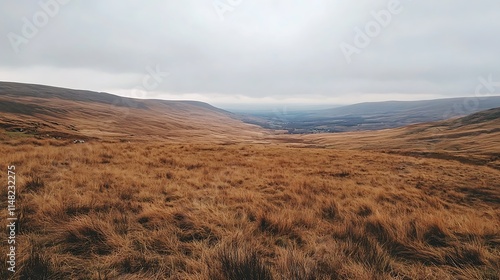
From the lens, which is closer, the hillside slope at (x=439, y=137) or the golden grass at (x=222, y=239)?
the golden grass at (x=222, y=239)

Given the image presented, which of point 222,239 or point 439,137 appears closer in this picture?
point 222,239

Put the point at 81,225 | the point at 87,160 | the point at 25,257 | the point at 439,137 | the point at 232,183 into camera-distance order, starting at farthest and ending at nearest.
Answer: the point at 439,137 → the point at 87,160 → the point at 232,183 → the point at 81,225 → the point at 25,257

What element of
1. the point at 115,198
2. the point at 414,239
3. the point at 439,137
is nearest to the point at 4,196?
the point at 115,198

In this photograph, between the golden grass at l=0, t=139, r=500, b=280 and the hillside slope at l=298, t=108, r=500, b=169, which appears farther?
the hillside slope at l=298, t=108, r=500, b=169

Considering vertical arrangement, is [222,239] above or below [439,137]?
A: above

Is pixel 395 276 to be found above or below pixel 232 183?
above

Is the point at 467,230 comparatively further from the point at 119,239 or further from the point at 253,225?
the point at 119,239

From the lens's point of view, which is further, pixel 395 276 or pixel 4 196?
pixel 4 196

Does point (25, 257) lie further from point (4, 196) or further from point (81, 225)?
point (4, 196)

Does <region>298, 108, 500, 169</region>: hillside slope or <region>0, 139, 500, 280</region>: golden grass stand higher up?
<region>0, 139, 500, 280</region>: golden grass

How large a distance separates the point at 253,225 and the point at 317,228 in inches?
48.6

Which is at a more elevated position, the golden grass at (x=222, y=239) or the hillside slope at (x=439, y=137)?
the golden grass at (x=222, y=239)

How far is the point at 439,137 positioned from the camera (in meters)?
69.9

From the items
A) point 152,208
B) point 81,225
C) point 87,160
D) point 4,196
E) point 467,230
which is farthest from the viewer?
point 87,160
